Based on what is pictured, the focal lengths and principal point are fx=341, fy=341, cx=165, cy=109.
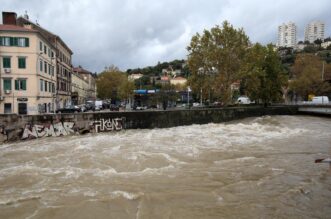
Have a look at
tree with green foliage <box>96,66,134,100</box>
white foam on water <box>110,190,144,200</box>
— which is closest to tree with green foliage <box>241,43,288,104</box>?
tree with green foliage <box>96,66,134,100</box>

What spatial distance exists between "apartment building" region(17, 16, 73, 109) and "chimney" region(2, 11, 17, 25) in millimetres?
1964

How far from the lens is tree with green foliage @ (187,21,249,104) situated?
172 ft

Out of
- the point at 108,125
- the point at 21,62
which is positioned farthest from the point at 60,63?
the point at 108,125

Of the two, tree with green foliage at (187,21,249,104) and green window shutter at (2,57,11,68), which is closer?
green window shutter at (2,57,11,68)

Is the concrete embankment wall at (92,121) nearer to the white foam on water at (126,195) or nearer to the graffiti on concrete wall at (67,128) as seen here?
the graffiti on concrete wall at (67,128)

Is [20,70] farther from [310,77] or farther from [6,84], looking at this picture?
[310,77]

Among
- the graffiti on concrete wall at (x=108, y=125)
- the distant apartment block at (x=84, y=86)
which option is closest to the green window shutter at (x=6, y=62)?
the graffiti on concrete wall at (x=108, y=125)

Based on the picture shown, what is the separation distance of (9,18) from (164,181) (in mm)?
48847

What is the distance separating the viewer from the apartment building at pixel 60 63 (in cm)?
6070

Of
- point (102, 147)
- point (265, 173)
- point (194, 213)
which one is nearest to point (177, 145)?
point (102, 147)

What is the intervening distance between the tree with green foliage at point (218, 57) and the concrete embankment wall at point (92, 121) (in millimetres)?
10167

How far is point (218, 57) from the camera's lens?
51.8 meters

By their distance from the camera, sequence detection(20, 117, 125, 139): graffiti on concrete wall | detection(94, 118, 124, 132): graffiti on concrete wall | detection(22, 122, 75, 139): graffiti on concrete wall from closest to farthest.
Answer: detection(22, 122, 75, 139): graffiti on concrete wall → detection(20, 117, 125, 139): graffiti on concrete wall → detection(94, 118, 124, 132): graffiti on concrete wall

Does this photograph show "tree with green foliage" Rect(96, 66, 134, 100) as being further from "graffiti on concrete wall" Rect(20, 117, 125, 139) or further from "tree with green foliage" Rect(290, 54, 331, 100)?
"graffiti on concrete wall" Rect(20, 117, 125, 139)
